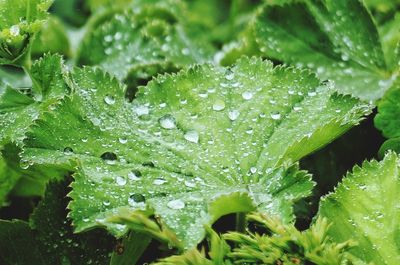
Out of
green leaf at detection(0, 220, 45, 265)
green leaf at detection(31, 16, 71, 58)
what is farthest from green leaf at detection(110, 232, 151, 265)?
green leaf at detection(31, 16, 71, 58)

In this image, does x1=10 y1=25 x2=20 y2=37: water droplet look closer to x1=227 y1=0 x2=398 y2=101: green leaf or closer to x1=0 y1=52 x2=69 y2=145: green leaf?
x1=0 y1=52 x2=69 y2=145: green leaf

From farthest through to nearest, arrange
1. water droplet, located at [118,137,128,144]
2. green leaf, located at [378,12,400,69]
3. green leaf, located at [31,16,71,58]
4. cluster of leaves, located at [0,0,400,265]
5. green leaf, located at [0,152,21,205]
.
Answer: green leaf, located at [31,16,71,58] < green leaf, located at [378,12,400,69] < green leaf, located at [0,152,21,205] < water droplet, located at [118,137,128,144] < cluster of leaves, located at [0,0,400,265]

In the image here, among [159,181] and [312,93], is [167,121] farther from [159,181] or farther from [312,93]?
[312,93]

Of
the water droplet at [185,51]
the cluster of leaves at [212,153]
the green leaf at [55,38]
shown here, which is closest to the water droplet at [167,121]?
the cluster of leaves at [212,153]

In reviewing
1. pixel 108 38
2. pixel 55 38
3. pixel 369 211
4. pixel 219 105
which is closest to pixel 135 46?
pixel 108 38

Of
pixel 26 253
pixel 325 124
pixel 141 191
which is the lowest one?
pixel 26 253

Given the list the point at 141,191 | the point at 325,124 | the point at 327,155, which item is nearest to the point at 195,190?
the point at 141,191

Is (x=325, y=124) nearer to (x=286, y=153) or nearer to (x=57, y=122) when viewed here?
(x=286, y=153)

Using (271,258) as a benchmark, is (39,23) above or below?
above
